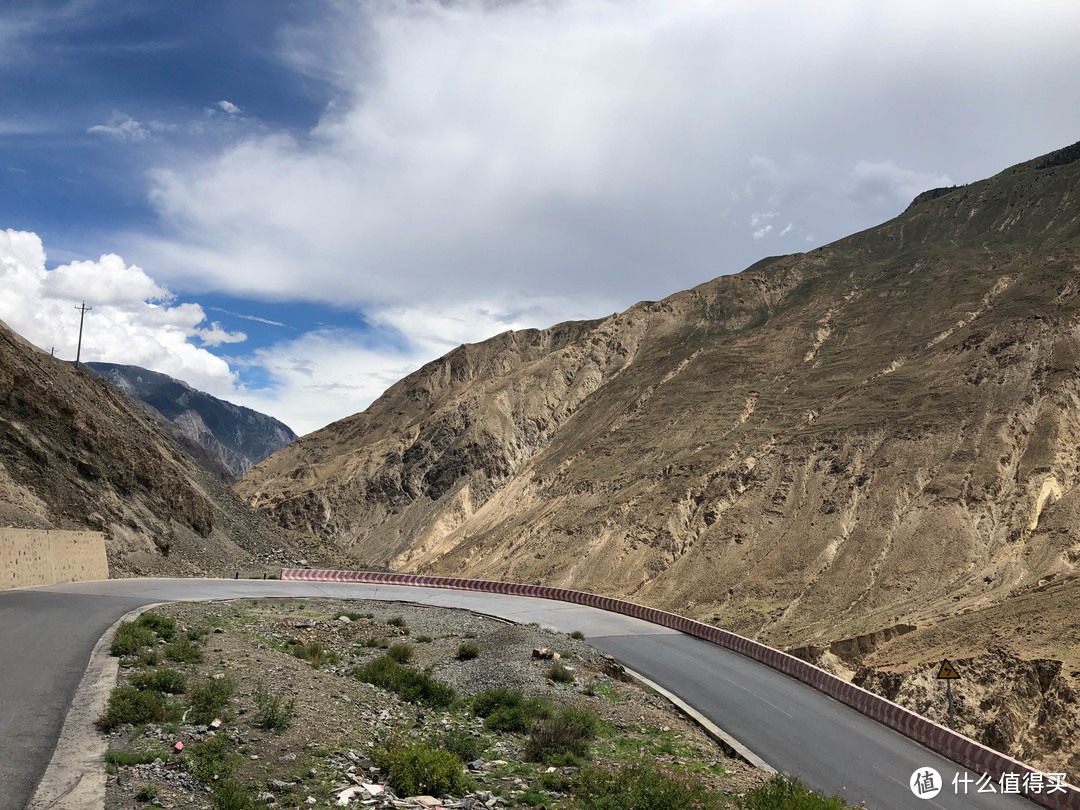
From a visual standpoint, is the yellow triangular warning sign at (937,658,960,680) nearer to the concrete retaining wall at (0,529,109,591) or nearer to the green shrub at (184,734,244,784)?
the green shrub at (184,734,244,784)

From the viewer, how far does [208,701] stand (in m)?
10.1

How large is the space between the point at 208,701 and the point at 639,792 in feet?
19.3

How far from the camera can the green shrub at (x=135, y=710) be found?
905cm

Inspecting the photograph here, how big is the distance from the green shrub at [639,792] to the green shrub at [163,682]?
592cm

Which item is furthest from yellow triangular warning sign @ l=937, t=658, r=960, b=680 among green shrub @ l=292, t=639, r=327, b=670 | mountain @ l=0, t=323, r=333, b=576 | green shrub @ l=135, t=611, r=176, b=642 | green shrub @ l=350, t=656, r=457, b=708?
mountain @ l=0, t=323, r=333, b=576

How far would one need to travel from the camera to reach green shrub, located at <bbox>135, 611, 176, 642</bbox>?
14938mm

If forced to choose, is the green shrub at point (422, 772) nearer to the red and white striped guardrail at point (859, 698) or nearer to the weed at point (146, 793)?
the weed at point (146, 793)

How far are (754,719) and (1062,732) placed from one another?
6.46m

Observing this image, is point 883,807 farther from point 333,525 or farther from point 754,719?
point 333,525

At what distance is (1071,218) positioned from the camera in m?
61.6

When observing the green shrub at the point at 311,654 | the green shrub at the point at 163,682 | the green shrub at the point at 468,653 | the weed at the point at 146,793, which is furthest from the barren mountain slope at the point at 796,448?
the weed at the point at 146,793

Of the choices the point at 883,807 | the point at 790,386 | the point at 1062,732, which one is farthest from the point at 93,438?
the point at 790,386

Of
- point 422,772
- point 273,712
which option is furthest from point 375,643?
point 422,772

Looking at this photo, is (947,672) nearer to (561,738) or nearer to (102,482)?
(561,738)
